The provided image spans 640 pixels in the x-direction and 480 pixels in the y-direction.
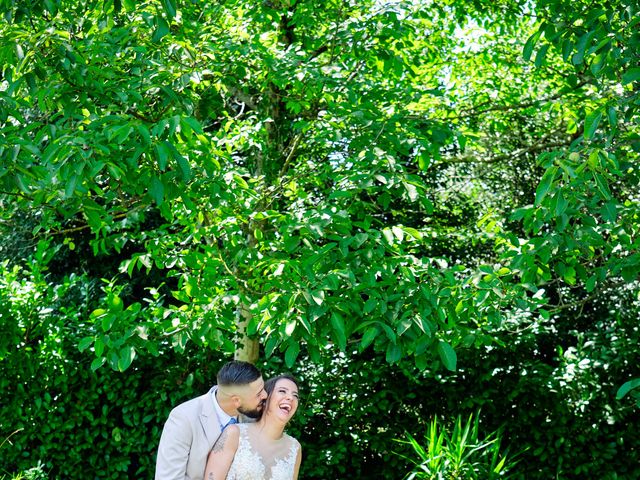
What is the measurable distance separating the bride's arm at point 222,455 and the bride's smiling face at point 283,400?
10.2 inches

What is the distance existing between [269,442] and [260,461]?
0.35ft

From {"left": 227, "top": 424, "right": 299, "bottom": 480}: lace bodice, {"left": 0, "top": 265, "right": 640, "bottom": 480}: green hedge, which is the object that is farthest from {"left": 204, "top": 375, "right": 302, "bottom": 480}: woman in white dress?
{"left": 0, "top": 265, "right": 640, "bottom": 480}: green hedge

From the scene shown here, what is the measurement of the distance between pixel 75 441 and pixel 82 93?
3.97m

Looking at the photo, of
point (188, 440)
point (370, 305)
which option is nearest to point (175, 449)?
point (188, 440)

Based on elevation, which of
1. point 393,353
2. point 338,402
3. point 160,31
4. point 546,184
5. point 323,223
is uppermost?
point 160,31

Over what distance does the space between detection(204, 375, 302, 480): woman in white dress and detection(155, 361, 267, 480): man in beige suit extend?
11 cm

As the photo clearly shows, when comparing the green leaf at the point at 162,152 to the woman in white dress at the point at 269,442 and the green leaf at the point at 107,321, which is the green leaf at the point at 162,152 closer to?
the woman in white dress at the point at 269,442

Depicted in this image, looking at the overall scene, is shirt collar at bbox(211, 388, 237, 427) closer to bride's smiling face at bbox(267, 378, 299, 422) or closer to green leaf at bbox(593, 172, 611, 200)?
bride's smiling face at bbox(267, 378, 299, 422)

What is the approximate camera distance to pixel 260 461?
13.7ft

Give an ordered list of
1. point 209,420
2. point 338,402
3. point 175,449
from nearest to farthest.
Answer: point 175,449, point 209,420, point 338,402

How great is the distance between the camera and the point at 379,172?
5.34 metres

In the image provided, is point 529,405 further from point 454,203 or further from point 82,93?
point 82,93

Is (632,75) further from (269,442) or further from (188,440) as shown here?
(188,440)

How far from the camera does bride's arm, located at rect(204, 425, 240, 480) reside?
12.8 feet
